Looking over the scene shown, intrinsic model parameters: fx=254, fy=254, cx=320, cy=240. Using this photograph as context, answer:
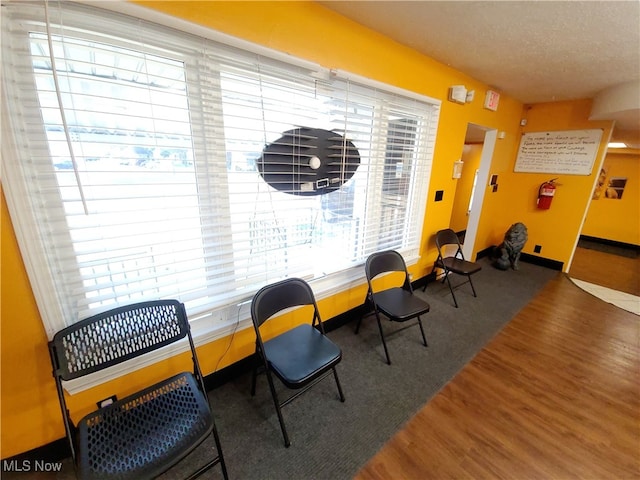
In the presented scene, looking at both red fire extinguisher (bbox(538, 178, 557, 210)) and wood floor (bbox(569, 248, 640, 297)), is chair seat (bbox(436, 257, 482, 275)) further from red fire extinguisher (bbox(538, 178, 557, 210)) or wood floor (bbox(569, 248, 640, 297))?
wood floor (bbox(569, 248, 640, 297))

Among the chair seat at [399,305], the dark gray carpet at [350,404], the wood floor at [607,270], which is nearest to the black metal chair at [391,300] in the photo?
the chair seat at [399,305]

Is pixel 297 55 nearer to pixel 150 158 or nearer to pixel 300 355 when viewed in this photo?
pixel 150 158

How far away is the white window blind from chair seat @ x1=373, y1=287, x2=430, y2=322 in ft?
2.43

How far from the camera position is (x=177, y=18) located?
3.60 feet

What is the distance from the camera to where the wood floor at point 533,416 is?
1333 millimetres

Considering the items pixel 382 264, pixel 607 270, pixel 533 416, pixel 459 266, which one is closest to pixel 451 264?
pixel 459 266

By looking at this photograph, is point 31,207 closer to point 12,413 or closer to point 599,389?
point 12,413

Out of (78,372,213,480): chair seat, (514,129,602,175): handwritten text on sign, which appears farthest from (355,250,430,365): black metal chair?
(514,129,602,175): handwritten text on sign

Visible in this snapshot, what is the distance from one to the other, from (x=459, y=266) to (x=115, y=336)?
10.2ft

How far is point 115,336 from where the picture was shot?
1.16 m

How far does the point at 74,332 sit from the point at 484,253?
199 inches

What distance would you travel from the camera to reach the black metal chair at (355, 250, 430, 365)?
1964 mm

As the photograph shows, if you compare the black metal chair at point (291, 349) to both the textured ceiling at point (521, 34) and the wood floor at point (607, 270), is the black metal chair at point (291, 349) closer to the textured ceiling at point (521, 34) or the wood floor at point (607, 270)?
the textured ceiling at point (521, 34)

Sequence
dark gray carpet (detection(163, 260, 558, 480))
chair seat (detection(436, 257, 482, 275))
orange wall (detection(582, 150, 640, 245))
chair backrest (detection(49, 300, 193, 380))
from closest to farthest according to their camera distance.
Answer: chair backrest (detection(49, 300, 193, 380)), dark gray carpet (detection(163, 260, 558, 480)), chair seat (detection(436, 257, 482, 275)), orange wall (detection(582, 150, 640, 245))
